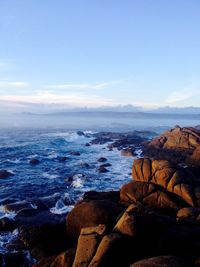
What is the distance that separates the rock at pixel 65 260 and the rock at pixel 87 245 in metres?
0.59

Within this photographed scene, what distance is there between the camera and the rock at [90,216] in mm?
17156

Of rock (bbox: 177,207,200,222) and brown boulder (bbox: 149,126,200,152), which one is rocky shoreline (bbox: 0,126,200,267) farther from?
brown boulder (bbox: 149,126,200,152)

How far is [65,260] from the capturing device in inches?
518

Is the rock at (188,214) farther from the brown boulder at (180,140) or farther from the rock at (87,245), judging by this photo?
the brown boulder at (180,140)

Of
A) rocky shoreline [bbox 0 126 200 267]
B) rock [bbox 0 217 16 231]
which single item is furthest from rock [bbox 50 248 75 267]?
rock [bbox 0 217 16 231]

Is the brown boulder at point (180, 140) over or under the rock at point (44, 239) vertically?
over

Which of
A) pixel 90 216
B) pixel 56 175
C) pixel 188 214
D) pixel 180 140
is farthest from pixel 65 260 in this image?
pixel 180 140

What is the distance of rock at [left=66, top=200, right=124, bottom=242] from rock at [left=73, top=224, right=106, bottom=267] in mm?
3356

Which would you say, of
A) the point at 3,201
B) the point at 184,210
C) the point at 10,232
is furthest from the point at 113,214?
the point at 3,201

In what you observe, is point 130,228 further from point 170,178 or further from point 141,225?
point 170,178

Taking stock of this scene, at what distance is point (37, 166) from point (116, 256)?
30542mm

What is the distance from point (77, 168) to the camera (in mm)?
40094

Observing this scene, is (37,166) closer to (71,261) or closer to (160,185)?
(160,185)

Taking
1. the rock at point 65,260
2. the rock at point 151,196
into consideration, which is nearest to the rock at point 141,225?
the rock at point 65,260
